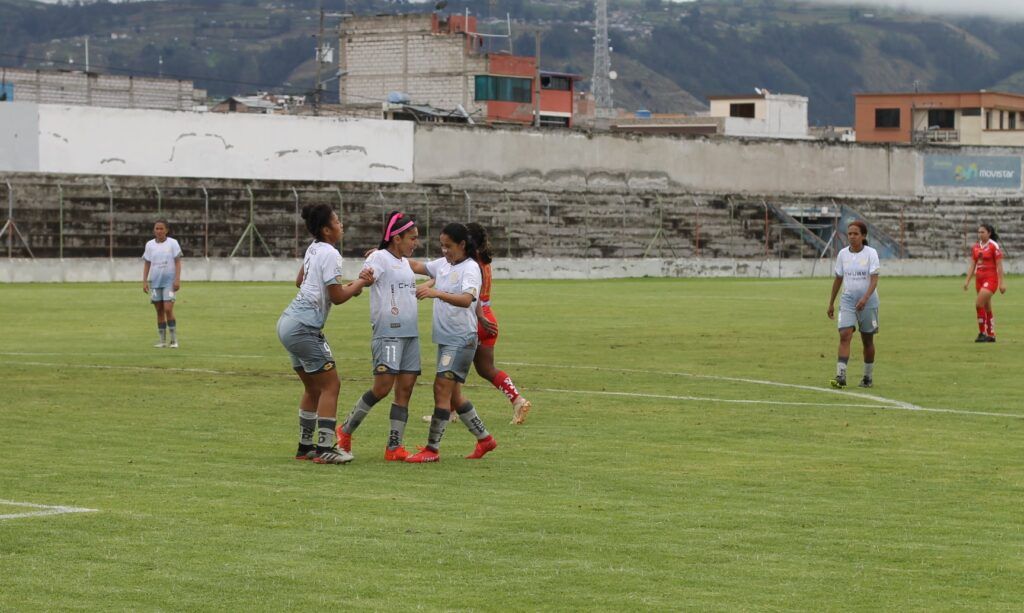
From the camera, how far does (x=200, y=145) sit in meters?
71.0

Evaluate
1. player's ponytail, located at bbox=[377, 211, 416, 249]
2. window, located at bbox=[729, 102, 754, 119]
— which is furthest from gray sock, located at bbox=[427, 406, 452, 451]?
window, located at bbox=[729, 102, 754, 119]

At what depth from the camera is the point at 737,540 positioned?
10367 mm

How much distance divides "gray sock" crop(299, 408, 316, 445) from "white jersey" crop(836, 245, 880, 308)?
931cm

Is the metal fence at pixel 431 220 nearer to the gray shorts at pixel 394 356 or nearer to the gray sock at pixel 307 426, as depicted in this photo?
the gray sock at pixel 307 426

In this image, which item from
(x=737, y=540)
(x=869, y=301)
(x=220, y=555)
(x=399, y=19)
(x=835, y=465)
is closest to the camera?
(x=220, y=555)

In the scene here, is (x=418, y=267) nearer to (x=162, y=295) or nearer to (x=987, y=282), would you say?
(x=162, y=295)

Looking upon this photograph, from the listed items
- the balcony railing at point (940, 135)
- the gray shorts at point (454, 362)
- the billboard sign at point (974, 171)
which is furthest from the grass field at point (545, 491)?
the balcony railing at point (940, 135)

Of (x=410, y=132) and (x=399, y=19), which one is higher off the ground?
(x=399, y=19)

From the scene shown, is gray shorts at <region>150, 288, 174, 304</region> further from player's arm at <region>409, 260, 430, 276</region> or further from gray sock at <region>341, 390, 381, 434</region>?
gray sock at <region>341, 390, 381, 434</region>

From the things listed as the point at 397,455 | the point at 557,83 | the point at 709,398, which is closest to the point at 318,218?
the point at 397,455

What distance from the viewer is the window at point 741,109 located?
475 ft

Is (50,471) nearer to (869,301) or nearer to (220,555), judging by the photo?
(220,555)

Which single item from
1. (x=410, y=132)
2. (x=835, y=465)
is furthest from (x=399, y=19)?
(x=835, y=465)

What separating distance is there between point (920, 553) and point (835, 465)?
4.02m
